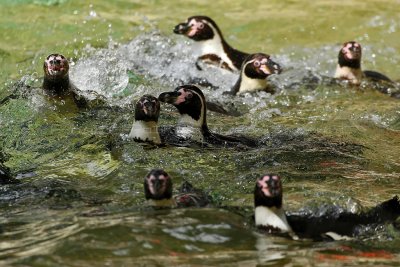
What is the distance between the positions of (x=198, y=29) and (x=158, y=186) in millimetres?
5509

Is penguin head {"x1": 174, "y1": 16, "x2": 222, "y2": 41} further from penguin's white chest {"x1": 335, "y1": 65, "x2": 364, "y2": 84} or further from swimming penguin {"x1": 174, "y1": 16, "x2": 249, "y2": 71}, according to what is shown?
penguin's white chest {"x1": 335, "y1": 65, "x2": 364, "y2": 84}

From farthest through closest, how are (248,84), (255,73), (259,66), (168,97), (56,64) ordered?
(248,84), (255,73), (259,66), (56,64), (168,97)

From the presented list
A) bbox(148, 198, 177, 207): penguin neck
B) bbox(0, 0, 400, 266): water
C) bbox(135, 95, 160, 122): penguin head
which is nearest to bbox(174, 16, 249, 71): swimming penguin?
bbox(0, 0, 400, 266): water

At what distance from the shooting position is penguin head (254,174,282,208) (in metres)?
6.00

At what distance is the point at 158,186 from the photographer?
6.05 metres

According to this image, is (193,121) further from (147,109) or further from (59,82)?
(59,82)

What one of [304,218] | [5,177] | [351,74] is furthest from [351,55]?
[5,177]

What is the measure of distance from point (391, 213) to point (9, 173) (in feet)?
9.02

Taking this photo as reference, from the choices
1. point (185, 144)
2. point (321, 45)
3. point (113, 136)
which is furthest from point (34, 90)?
point (321, 45)

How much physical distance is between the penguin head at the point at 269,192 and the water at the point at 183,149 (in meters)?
0.18

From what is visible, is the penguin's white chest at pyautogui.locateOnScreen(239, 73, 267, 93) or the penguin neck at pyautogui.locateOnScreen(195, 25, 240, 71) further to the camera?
the penguin neck at pyautogui.locateOnScreen(195, 25, 240, 71)

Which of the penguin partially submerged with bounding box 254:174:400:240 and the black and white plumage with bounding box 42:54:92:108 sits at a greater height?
the black and white plumage with bounding box 42:54:92:108

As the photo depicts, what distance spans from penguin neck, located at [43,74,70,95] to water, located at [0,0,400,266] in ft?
0.42

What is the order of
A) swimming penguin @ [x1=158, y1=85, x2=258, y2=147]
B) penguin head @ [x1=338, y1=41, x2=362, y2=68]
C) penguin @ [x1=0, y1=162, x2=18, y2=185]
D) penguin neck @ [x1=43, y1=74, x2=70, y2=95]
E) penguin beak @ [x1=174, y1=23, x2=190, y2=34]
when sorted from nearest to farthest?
1. penguin @ [x1=0, y1=162, x2=18, y2=185]
2. swimming penguin @ [x1=158, y1=85, x2=258, y2=147]
3. penguin neck @ [x1=43, y1=74, x2=70, y2=95]
4. penguin head @ [x1=338, y1=41, x2=362, y2=68]
5. penguin beak @ [x1=174, y1=23, x2=190, y2=34]
